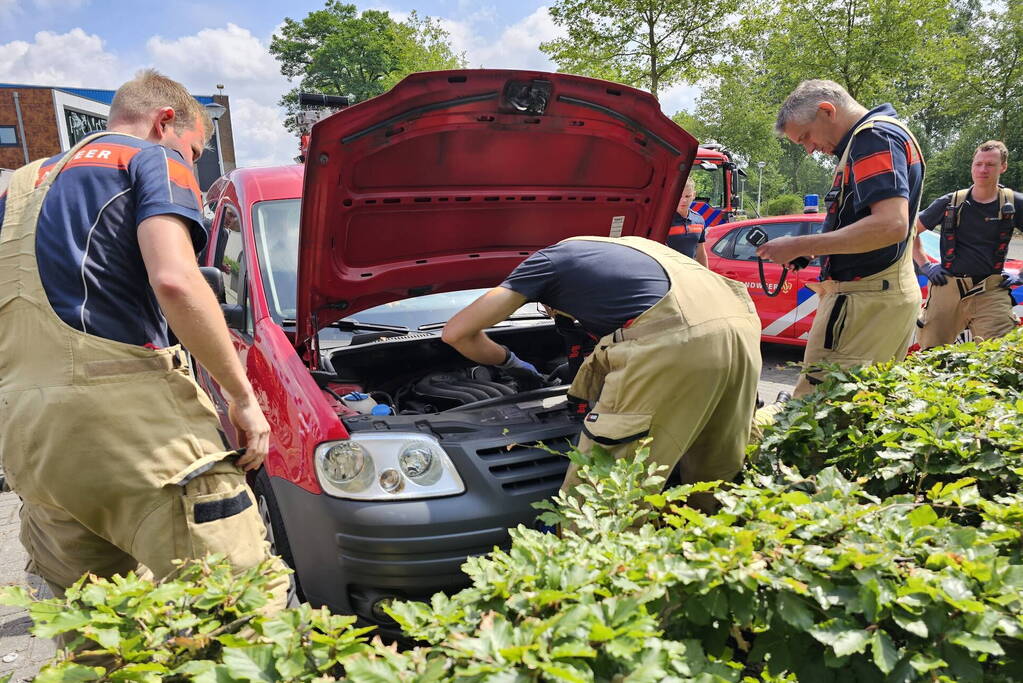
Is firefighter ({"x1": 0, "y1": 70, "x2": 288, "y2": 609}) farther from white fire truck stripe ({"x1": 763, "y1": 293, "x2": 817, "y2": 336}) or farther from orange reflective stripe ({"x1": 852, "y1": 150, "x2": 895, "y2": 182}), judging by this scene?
white fire truck stripe ({"x1": 763, "y1": 293, "x2": 817, "y2": 336})

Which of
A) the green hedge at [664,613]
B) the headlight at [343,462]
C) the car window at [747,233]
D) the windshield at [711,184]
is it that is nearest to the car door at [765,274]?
the car window at [747,233]

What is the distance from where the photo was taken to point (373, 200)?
3.05 m

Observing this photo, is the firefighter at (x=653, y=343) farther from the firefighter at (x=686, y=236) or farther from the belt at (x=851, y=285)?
the firefighter at (x=686, y=236)

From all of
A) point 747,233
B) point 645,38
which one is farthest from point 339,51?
point 747,233

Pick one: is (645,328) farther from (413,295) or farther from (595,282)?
(413,295)

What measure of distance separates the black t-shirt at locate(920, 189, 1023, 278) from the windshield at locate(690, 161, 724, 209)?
6.48 meters

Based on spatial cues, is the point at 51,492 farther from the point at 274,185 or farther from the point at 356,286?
the point at 274,185

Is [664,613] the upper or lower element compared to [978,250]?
lower

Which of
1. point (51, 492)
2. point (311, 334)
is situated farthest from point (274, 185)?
point (51, 492)

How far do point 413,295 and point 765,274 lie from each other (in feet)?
15.4

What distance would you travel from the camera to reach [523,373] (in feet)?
10.8

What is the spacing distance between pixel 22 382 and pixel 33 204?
1.68 feet

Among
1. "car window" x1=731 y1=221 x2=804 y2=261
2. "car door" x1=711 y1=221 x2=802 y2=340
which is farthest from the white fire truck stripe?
"car window" x1=731 y1=221 x2=804 y2=261

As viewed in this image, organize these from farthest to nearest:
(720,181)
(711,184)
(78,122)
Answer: (78,122) → (711,184) → (720,181)
